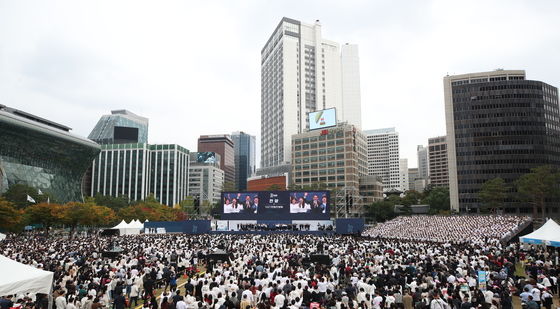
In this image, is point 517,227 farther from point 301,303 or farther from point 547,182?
point 301,303

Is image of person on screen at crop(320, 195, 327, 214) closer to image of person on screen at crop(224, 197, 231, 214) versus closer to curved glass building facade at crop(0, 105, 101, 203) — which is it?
image of person on screen at crop(224, 197, 231, 214)

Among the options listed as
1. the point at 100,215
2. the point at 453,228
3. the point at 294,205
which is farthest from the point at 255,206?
the point at 453,228

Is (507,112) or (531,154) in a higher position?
(507,112)

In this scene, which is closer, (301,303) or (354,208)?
(301,303)

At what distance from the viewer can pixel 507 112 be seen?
104m

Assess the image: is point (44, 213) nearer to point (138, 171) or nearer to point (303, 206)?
point (303, 206)

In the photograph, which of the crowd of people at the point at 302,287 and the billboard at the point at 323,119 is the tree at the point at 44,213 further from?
the billboard at the point at 323,119

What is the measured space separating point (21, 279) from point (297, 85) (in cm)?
14962

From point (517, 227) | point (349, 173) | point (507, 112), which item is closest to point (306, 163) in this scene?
point (349, 173)

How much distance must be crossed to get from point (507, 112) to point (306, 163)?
62.0 metres

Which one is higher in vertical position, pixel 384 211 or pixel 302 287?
pixel 302 287

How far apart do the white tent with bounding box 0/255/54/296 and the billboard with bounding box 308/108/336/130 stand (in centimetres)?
11223

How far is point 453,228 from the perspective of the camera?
1857 inches

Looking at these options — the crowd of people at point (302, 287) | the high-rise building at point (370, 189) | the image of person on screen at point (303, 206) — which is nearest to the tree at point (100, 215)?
the image of person on screen at point (303, 206)
